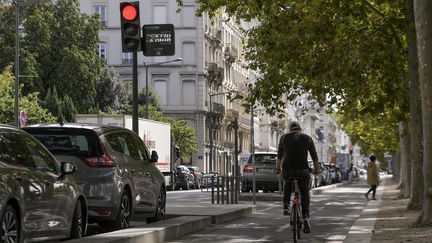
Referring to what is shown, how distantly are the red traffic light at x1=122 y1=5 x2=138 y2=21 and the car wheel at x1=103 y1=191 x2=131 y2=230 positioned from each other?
3.05 metres

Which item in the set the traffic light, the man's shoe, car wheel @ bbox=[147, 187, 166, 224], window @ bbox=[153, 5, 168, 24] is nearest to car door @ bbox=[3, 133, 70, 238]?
the man's shoe

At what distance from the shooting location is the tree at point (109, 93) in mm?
74125

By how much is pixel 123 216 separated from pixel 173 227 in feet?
2.75

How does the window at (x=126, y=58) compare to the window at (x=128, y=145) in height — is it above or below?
above

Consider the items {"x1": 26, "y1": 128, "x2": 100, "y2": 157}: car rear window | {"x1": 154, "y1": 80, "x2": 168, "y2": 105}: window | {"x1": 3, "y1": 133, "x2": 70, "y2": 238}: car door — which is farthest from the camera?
{"x1": 154, "y1": 80, "x2": 168, "y2": 105}: window

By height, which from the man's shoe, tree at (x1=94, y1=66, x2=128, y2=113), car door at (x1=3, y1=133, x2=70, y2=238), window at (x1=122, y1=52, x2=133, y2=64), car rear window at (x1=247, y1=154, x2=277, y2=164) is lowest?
the man's shoe

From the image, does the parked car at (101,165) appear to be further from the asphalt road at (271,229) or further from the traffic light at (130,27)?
the traffic light at (130,27)

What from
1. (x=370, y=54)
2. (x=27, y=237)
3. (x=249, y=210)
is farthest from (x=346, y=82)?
(x=27, y=237)

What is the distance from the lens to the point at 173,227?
47.9ft

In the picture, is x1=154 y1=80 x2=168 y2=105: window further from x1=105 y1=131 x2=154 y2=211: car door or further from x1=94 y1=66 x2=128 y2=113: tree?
x1=105 y1=131 x2=154 y2=211: car door

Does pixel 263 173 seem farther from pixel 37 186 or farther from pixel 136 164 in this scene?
pixel 37 186

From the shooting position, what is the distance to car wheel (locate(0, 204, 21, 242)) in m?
9.05

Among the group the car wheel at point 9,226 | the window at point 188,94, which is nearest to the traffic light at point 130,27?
the car wheel at point 9,226

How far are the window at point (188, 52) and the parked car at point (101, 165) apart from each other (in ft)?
228
